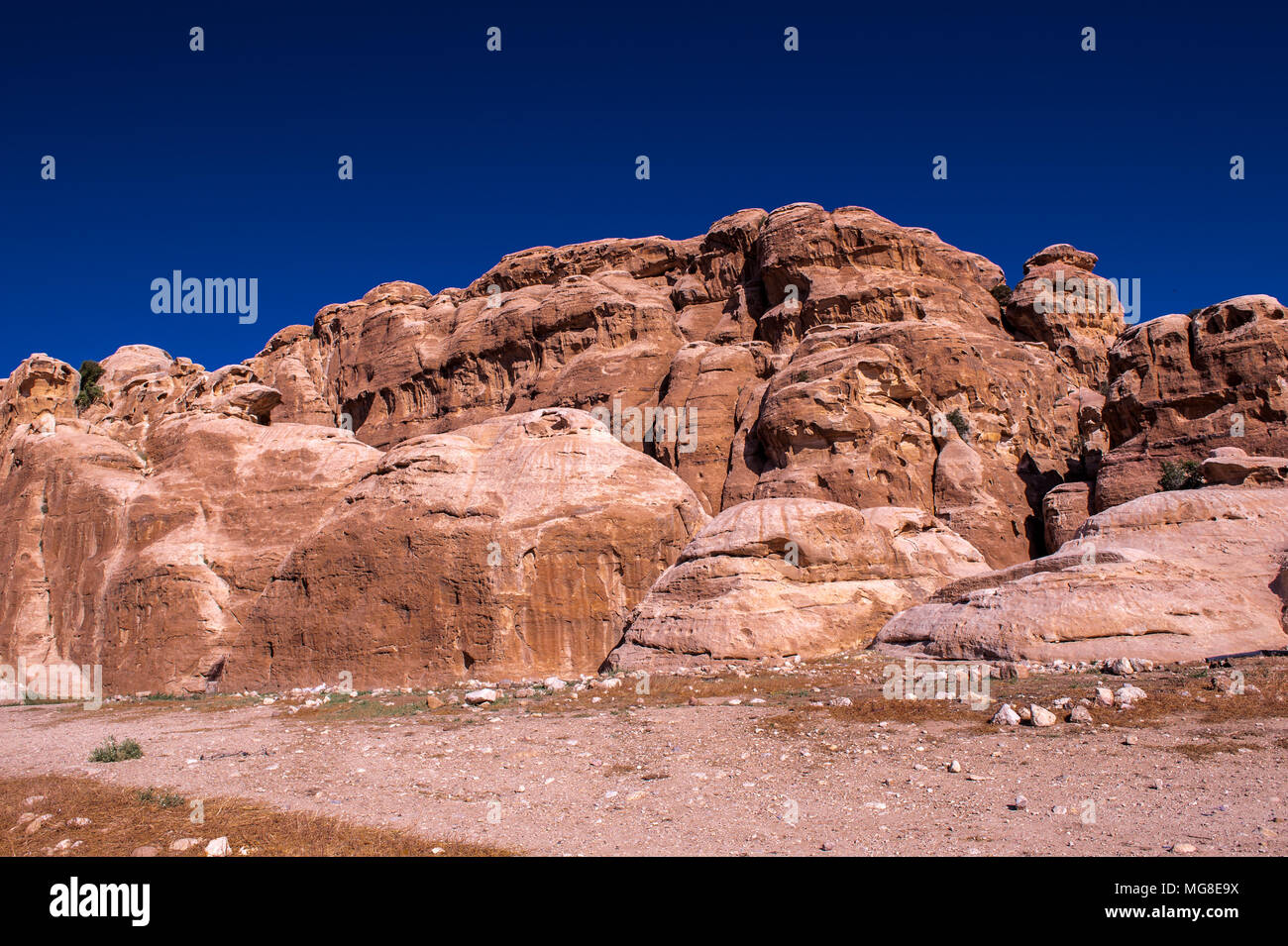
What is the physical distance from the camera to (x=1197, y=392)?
103 feet

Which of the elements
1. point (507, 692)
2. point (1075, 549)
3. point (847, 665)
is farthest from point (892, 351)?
point (507, 692)

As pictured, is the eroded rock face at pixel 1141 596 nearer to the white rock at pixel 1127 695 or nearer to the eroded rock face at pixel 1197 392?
the white rock at pixel 1127 695

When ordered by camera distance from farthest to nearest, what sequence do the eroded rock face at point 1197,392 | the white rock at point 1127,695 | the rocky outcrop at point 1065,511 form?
the rocky outcrop at point 1065,511, the eroded rock face at point 1197,392, the white rock at point 1127,695

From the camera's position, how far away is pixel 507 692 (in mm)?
16328

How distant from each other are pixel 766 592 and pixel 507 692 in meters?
6.36

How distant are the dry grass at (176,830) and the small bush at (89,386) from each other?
49613mm

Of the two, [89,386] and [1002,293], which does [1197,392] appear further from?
[89,386]

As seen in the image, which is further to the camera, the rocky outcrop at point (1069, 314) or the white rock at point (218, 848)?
the rocky outcrop at point (1069, 314)

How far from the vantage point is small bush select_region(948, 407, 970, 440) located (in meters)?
38.6

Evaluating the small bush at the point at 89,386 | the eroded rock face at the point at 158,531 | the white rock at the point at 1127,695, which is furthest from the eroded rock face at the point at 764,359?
the white rock at the point at 1127,695

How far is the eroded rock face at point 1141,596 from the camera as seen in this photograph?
14086mm

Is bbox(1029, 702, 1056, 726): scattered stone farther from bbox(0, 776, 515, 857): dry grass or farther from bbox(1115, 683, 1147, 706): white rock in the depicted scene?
bbox(0, 776, 515, 857): dry grass

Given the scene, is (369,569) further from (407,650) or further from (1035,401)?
(1035,401)

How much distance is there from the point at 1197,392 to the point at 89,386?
6537 cm
